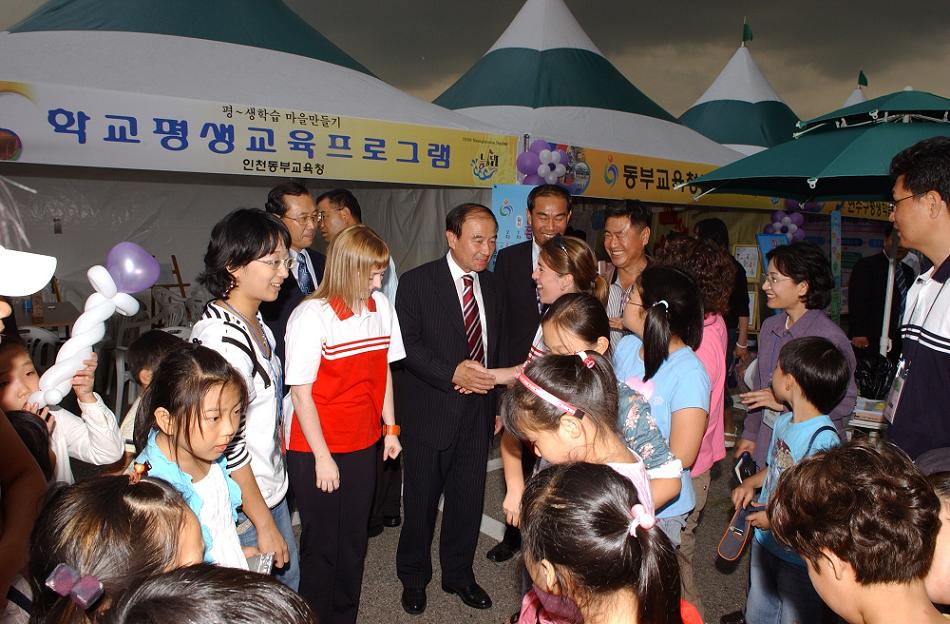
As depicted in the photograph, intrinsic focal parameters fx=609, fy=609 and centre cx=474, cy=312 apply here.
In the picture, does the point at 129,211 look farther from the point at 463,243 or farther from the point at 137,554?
the point at 137,554

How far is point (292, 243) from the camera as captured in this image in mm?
3389

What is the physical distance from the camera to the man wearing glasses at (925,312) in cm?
215

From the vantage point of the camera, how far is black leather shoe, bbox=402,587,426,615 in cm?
296

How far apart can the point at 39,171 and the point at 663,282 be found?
4.91m

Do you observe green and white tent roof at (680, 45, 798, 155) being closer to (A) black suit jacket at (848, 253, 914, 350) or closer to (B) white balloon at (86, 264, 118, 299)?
(A) black suit jacket at (848, 253, 914, 350)

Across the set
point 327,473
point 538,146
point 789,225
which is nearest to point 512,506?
point 327,473

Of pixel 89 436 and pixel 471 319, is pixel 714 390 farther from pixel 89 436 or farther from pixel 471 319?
pixel 89 436

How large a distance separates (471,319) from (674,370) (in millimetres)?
1200

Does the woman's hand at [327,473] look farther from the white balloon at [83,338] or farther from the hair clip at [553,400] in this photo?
the hair clip at [553,400]

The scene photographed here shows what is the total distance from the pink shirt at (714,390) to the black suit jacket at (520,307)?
1.06 m

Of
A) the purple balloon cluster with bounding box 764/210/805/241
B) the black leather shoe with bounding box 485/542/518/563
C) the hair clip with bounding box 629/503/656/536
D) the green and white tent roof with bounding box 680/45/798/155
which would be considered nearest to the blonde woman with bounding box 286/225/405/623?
A: the black leather shoe with bounding box 485/542/518/563

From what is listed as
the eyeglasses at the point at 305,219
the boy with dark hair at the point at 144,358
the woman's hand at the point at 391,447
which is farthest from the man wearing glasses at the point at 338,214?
the boy with dark hair at the point at 144,358

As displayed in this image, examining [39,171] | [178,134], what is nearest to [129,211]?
[39,171]

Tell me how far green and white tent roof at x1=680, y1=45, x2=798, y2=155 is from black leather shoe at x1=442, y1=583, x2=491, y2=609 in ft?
38.0
